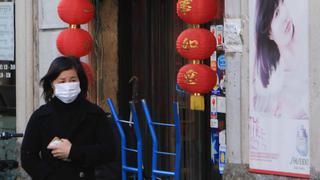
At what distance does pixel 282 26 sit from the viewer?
559 cm

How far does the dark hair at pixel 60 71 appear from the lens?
3.90 m

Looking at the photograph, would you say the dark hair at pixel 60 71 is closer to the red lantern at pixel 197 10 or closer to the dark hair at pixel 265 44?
the red lantern at pixel 197 10

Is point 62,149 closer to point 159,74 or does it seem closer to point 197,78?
point 197,78

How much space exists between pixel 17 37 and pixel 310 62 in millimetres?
3868

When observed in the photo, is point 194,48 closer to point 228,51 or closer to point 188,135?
point 228,51

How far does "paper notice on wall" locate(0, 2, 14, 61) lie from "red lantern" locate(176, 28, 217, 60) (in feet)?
9.42

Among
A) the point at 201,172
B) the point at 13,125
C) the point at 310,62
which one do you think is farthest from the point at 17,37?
the point at 310,62

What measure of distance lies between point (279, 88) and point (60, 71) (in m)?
2.36

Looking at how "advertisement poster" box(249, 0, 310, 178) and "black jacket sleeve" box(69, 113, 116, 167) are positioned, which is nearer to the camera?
"black jacket sleeve" box(69, 113, 116, 167)

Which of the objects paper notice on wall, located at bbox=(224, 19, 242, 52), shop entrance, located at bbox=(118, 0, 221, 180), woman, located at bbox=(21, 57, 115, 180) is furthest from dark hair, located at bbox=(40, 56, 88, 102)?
shop entrance, located at bbox=(118, 0, 221, 180)

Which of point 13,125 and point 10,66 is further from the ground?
A: point 10,66

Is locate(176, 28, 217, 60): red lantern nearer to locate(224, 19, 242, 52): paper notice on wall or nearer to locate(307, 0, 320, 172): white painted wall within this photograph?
locate(224, 19, 242, 52): paper notice on wall

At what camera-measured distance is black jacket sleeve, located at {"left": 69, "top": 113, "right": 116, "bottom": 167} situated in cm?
383

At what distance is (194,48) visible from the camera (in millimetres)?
5852
